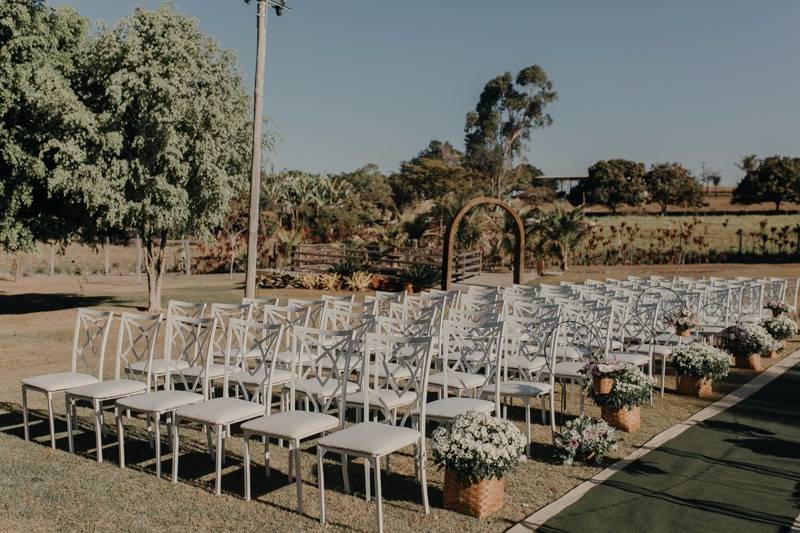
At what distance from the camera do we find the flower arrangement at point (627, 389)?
693 cm

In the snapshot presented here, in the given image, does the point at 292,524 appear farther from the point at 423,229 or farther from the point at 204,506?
the point at 423,229

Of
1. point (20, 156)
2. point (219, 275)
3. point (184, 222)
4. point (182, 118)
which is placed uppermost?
point (182, 118)

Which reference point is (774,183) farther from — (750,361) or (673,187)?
(750,361)

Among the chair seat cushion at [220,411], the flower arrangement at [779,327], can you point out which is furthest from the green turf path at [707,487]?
the flower arrangement at [779,327]

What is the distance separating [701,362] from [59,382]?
23.3 ft

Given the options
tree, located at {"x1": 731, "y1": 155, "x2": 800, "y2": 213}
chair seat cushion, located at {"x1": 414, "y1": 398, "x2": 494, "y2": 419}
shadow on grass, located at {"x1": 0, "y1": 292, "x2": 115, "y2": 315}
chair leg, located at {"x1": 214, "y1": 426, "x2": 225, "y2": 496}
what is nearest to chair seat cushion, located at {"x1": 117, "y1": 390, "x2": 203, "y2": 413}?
chair leg, located at {"x1": 214, "y1": 426, "x2": 225, "y2": 496}

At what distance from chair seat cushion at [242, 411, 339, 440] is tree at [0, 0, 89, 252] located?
1157 centimetres

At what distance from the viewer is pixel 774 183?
6009 centimetres

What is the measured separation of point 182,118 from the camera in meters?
15.6

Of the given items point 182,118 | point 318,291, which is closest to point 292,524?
point 182,118

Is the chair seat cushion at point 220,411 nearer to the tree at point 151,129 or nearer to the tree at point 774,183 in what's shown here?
the tree at point 151,129

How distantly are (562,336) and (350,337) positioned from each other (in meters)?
4.08

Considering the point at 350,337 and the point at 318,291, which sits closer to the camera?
the point at 350,337

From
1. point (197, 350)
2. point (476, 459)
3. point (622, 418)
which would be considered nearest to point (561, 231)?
point (622, 418)
